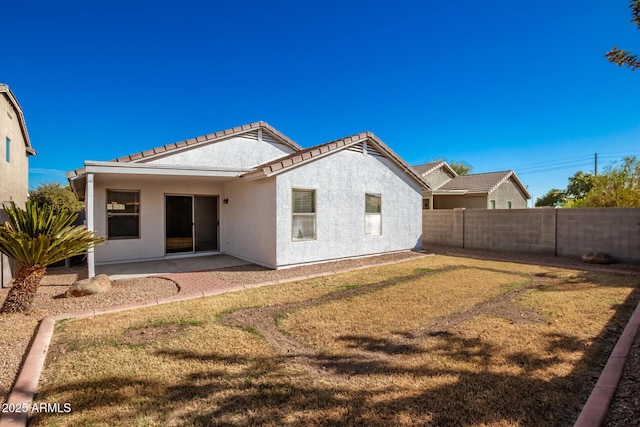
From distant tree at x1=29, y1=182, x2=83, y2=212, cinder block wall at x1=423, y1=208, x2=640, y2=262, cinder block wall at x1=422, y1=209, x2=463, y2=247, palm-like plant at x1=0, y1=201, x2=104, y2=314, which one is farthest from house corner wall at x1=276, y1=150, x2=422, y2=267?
distant tree at x1=29, y1=182, x2=83, y2=212

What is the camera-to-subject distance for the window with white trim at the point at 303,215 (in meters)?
10.3

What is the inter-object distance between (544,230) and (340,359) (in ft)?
41.6

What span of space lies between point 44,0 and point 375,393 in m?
15.5

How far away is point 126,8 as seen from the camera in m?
11.9

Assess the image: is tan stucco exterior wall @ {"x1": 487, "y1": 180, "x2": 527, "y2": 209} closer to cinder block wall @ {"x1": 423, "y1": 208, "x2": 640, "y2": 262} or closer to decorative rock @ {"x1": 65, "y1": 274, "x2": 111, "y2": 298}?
cinder block wall @ {"x1": 423, "y1": 208, "x2": 640, "y2": 262}

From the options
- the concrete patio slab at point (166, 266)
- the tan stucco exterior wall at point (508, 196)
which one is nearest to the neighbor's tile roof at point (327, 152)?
the concrete patio slab at point (166, 266)

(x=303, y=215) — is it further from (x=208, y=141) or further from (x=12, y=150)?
(x=12, y=150)

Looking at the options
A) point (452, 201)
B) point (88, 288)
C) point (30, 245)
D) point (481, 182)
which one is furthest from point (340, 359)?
point (481, 182)

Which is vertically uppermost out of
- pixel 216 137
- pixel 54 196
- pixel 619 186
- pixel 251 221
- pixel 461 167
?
pixel 461 167

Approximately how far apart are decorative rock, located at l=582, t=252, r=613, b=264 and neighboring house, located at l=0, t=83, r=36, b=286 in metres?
20.4

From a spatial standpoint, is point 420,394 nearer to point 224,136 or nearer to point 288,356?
point 288,356

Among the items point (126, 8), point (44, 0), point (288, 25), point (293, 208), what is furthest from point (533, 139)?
point (44, 0)

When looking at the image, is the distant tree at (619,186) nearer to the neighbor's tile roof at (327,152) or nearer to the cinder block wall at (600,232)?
the cinder block wall at (600,232)

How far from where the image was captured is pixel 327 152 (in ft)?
35.6
